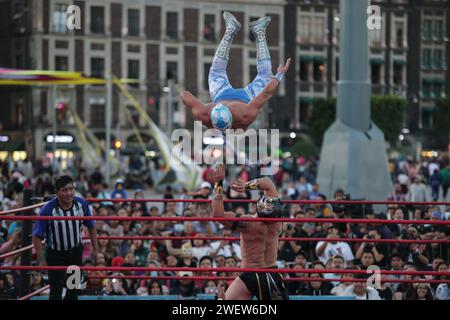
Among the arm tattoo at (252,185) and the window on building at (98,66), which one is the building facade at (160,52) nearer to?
the window on building at (98,66)

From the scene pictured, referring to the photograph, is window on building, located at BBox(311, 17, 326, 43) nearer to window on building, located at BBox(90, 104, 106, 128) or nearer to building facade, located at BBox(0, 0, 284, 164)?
building facade, located at BBox(0, 0, 284, 164)

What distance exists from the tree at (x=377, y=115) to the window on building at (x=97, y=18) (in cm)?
1517

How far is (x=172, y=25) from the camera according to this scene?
65562mm

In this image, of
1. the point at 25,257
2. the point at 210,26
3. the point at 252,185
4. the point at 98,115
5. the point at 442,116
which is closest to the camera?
the point at 252,185

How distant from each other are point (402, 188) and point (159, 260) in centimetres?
1017

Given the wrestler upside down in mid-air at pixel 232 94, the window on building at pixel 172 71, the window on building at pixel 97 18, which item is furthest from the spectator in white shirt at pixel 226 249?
the window on building at pixel 172 71

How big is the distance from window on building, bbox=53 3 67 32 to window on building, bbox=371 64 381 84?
71.2ft

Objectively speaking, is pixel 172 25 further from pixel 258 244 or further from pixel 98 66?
pixel 258 244

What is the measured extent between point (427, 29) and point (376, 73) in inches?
200

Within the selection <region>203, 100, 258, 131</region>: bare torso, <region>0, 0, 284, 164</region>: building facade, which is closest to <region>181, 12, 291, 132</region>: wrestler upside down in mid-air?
<region>203, 100, 258, 131</region>: bare torso

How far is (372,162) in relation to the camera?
816 inches

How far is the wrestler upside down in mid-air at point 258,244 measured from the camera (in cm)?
951

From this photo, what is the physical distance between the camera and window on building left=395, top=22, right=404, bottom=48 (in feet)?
233

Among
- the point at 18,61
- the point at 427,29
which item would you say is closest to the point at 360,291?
the point at 18,61
